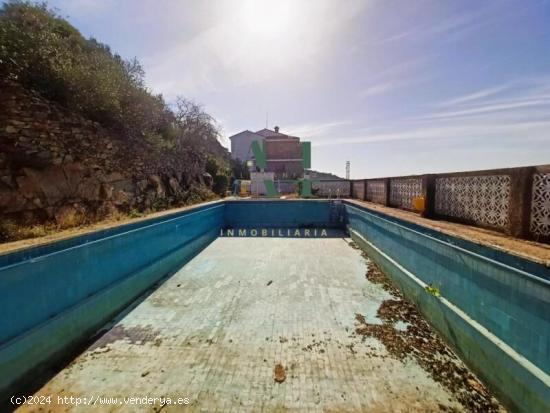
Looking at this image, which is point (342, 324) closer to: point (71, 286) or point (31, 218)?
point (71, 286)

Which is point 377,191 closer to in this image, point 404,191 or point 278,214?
point 404,191

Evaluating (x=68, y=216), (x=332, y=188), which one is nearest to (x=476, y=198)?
(x=68, y=216)

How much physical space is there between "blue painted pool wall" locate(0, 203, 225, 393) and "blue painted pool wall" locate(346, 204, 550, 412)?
3.36 m

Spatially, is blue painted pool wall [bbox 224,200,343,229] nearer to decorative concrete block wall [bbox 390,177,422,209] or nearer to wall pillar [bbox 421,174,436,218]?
decorative concrete block wall [bbox 390,177,422,209]

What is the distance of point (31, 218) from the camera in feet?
14.0

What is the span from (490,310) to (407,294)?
1.46 meters

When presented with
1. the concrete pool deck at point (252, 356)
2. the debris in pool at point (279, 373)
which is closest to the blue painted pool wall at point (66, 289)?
the concrete pool deck at point (252, 356)

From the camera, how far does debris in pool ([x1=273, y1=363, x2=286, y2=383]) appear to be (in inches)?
79.7

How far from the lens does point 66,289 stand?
252 cm

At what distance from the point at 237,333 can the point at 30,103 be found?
570cm

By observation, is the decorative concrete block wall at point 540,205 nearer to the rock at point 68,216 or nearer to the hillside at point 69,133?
the hillside at point 69,133

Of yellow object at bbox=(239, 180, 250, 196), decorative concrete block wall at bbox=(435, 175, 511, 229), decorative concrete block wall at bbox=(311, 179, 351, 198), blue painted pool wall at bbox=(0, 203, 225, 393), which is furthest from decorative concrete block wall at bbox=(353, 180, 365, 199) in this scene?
blue painted pool wall at bbox=(0, 203, 225, 393)

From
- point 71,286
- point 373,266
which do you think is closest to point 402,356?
point 373,266

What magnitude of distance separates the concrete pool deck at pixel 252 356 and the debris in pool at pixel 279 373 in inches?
1.4
